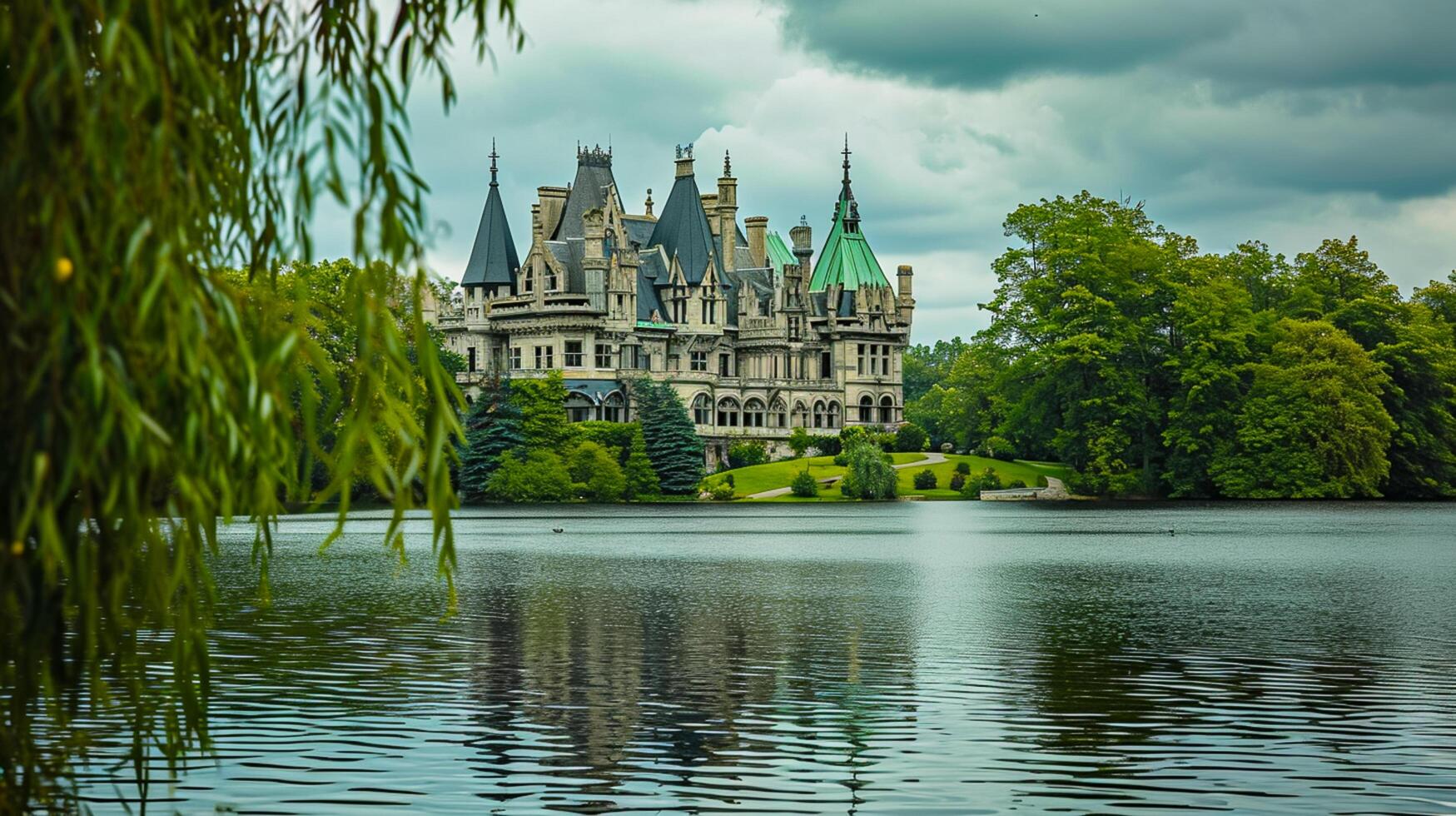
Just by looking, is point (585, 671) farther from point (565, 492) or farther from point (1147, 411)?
point (565, 492)

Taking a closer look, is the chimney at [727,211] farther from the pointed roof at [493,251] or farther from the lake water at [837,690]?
the lake water at [837,690]

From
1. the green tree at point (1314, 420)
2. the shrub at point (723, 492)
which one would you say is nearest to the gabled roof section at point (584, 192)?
the shrub at point (723, 492)

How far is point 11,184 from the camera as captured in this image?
6844 mm

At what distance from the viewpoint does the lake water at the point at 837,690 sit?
550 inches

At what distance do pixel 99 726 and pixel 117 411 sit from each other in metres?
10.5

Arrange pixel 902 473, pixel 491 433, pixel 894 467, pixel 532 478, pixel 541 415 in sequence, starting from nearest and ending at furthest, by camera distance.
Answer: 1. pixel 532 478
2. pixel 491 433
3. pixel 541 415
4. pixel 894 467
5. pixel 902 473

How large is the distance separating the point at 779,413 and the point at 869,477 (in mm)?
25707

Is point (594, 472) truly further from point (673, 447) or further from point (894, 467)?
point (894, 467)

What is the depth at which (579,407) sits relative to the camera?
10994 centimetres

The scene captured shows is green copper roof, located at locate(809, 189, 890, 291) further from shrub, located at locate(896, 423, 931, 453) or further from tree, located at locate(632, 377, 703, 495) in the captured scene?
tree, located at locate(632, 377, 703, 495)

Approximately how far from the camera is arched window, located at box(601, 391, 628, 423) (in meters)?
110

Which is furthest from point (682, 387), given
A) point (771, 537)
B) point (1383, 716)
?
point (1383, 716)

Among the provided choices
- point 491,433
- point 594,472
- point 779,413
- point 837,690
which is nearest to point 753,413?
point 779,413

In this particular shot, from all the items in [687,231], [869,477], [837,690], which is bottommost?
[837,690]
